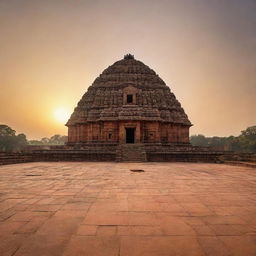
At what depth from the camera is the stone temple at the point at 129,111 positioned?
23.0m

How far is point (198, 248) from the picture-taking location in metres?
2.74

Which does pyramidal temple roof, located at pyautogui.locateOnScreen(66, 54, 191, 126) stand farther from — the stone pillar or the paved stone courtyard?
the paved stone courtyard

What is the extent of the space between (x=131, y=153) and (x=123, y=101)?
695 centimetres

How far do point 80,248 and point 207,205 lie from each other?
9.32 ft

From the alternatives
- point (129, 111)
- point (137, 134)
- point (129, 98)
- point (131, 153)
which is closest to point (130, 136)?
point (137, 134)

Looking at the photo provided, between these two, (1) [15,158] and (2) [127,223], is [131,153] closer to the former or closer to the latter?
(1) [15,158]

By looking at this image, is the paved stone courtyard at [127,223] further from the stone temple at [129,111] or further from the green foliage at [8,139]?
the green foliage at [8,139]

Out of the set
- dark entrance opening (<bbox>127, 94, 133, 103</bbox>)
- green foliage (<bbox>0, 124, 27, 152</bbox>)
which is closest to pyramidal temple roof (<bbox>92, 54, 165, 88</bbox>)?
dark entrance opening (<bbox>127, 94, 133, 103</bbox>)

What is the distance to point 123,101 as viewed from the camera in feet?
80.4

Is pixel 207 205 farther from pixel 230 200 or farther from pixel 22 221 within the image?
pixel 22 221

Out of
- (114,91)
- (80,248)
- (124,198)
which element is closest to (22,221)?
(80,248)

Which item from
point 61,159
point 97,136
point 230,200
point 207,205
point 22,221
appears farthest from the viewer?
point 97,136

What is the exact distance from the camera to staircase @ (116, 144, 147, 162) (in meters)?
18.5

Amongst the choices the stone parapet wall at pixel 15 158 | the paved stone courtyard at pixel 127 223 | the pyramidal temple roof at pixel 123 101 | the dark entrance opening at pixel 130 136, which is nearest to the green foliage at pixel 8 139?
the pyramidal temple roof at pixel 123 101
